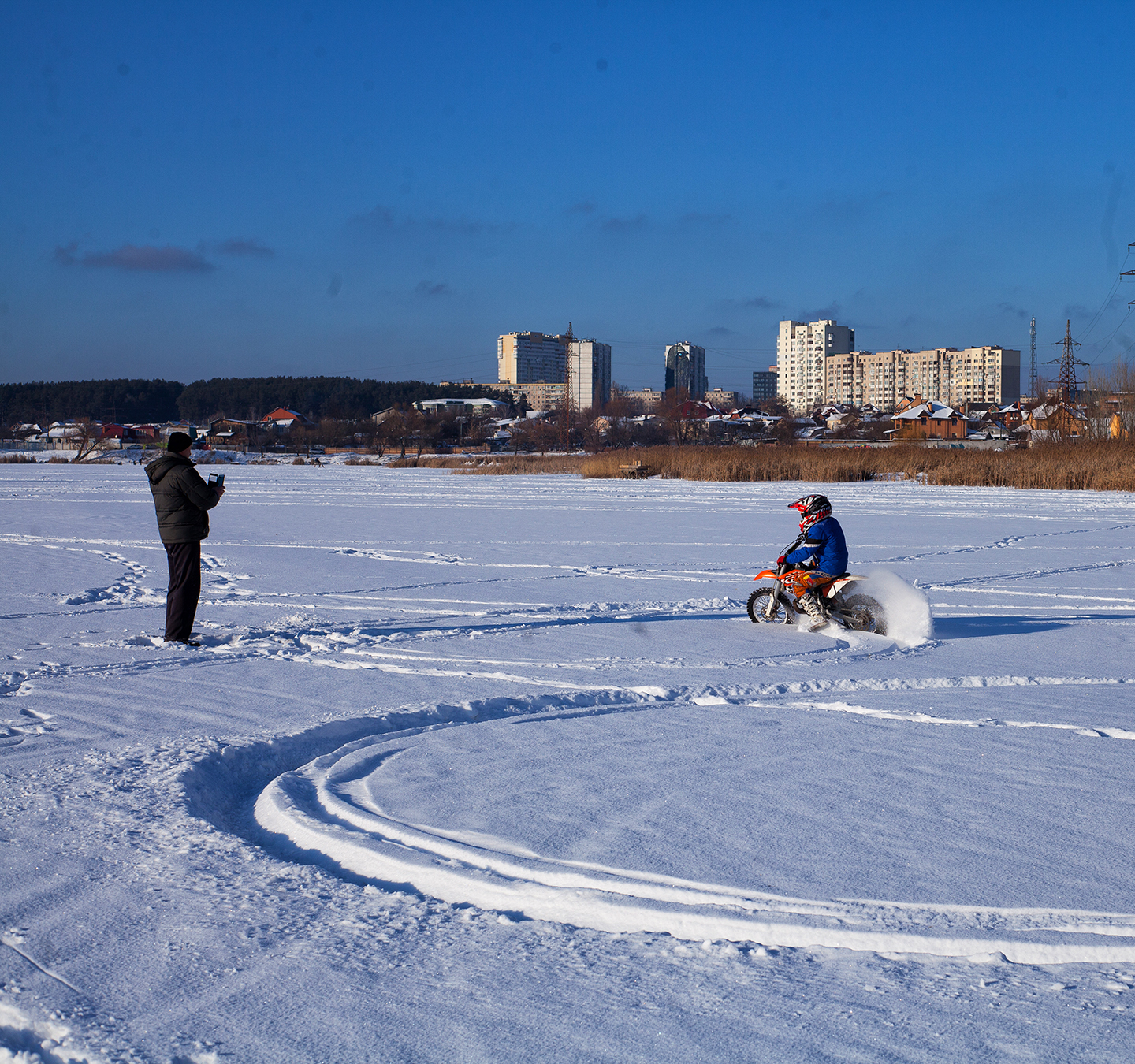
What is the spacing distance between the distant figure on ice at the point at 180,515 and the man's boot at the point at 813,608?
5029 millimetres

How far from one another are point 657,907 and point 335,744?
267 cm

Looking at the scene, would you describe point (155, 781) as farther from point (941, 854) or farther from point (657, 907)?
point (941, 854)

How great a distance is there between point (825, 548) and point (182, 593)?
5382 mm

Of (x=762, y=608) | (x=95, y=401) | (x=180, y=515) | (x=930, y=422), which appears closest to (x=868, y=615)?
(x=762, y=608)

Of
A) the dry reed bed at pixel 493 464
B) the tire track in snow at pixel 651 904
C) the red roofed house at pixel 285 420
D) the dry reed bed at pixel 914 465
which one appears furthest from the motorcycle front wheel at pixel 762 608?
the red roofed house at pixel 285 420

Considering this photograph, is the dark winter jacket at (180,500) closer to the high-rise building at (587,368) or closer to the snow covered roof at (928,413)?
the snow covered roof at (928,413)

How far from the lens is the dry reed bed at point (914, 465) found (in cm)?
3130

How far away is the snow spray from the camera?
8812 mm

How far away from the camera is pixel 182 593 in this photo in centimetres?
842

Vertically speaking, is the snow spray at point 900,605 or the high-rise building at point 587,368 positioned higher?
the high-rise building at point 587,368

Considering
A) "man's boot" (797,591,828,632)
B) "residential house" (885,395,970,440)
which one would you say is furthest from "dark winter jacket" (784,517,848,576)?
"residential house" (885,395,970,440)

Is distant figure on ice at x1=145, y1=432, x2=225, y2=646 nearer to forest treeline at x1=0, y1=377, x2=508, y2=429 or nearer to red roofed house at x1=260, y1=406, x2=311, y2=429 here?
red roofed house at x1=260, y1=406, x2=311, y2=429

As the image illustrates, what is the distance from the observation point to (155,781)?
491 centimetres

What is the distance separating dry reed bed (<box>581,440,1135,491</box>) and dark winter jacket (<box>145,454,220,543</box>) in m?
28.9
